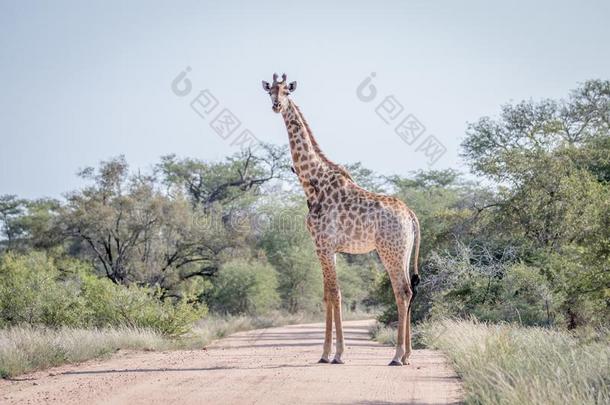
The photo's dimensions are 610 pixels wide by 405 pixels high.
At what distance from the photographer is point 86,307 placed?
762 inches

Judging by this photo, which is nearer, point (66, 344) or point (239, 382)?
point (239, 382)

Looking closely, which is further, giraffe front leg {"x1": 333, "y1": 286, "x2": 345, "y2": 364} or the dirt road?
giraffe front leg {"x1": 333, "y1": 286, "x2": 345, "y2": 364}

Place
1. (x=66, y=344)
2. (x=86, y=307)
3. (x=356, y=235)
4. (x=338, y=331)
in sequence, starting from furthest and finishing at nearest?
(x=86, y=307) < (x=66, y=344) < (x=356, y=235) < (x=338, y=331)

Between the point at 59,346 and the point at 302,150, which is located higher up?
the point at 302,150

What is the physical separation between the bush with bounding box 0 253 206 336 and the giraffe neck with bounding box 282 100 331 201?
7.48m

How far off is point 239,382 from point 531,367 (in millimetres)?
3277

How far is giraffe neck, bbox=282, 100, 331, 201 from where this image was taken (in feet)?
43.5

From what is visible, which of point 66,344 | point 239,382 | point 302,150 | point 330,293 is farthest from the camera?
point 66,344

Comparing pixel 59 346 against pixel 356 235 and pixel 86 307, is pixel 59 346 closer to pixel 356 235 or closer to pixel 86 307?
pixel 356 235

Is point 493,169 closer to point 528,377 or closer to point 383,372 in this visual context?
point 383,372

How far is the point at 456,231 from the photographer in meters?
23.9

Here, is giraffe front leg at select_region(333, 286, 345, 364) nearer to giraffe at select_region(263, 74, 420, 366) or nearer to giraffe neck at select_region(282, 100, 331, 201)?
giraffe at select_region(263, 74, 420, 366)

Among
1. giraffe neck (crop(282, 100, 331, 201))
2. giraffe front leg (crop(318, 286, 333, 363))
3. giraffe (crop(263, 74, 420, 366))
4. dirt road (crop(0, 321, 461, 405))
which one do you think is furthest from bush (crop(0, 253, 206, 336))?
giraffe front leg (crop(318, 286, 333, 363))

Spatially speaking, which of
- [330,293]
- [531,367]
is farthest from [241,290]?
[531,367]
